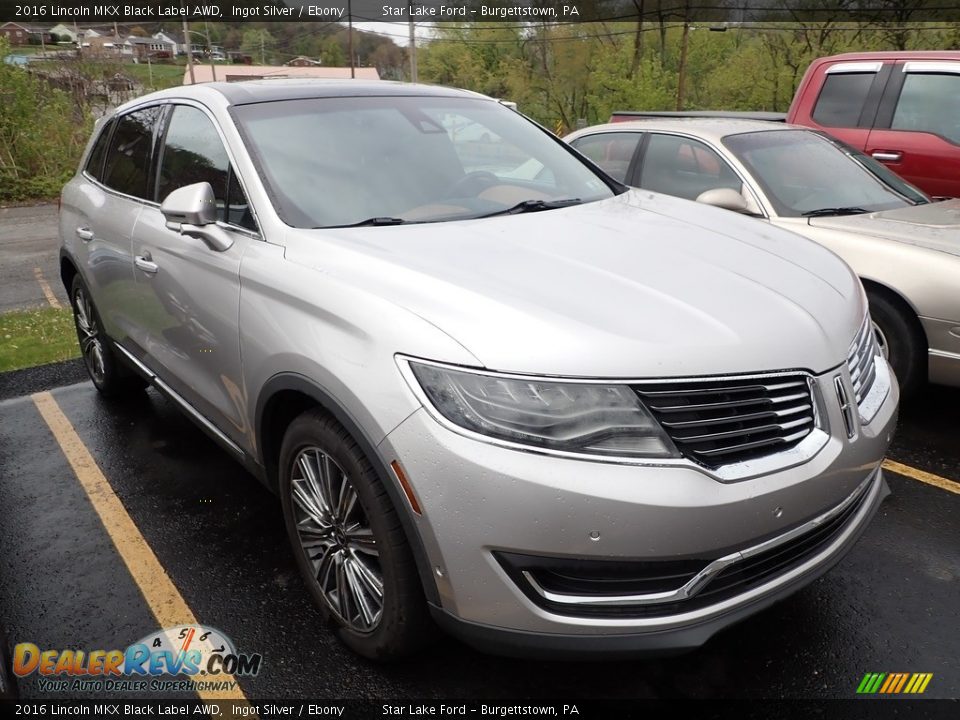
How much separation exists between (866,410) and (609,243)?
3.13ft

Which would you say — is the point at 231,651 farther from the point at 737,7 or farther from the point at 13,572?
the point at 737,7

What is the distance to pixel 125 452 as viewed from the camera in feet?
13.6

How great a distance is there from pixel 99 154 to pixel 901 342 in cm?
475

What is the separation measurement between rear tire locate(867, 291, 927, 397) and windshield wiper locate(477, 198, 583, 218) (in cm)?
204

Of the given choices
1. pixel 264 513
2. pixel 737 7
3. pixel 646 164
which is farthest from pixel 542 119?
pixel 264 513

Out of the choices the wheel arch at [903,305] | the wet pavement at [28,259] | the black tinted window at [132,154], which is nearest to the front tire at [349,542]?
the black tinted window at [132,154]

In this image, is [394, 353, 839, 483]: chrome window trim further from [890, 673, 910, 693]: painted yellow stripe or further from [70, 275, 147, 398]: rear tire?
[70, 275, 147, 398]: rear tire

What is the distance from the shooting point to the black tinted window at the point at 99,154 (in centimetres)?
451

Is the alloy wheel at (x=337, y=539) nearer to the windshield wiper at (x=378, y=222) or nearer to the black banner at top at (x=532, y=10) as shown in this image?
the windshield wiper at (x=378, y=222)

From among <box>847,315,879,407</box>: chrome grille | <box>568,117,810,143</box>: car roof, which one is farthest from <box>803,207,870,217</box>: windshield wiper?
<box>847,315,879,407</box>: chrome grille

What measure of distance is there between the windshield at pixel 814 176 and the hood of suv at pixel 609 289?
6.79 ft

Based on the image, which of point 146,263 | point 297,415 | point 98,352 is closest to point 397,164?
point 297,415

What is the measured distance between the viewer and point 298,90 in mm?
3334

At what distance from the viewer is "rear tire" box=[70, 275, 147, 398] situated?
14.8ft
